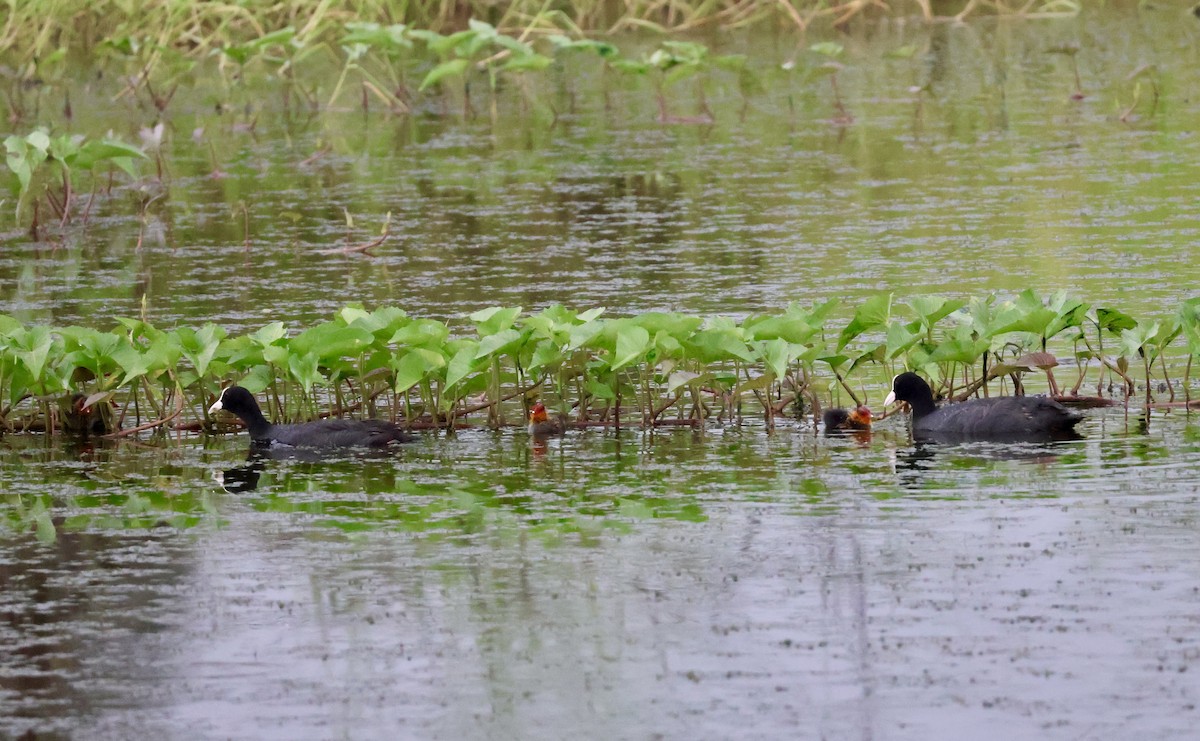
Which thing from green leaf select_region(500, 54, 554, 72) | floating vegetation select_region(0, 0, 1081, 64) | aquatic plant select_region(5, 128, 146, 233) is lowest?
aquatic plant select_region(5, 128, 146, 233)

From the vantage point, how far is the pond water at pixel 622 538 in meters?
5.74

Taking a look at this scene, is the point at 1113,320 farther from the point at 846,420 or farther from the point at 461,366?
the point at 461,366

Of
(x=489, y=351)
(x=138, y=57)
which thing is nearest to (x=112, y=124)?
(x=138, y=57)

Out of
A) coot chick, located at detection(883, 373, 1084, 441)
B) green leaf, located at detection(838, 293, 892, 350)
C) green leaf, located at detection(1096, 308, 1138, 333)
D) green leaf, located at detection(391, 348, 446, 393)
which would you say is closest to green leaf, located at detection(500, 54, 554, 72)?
green leaf, located at detection(838, 293, 892, 350)

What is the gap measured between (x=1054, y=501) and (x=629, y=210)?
8979 mm

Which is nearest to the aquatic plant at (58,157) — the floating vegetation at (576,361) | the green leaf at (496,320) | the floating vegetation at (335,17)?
the floating vegetation at (576,361)

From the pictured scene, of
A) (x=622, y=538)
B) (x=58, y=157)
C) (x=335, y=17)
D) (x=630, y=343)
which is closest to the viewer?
(x=622, y=538)

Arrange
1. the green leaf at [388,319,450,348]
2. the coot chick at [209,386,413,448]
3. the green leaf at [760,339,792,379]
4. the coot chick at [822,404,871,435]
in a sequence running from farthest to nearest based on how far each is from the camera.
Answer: the green leaf at [388,319,450,348] → the coot chick at [822,404,871,435] → the coot chick at [209,386,413,448] → the green leaf at [760,339,792,379]

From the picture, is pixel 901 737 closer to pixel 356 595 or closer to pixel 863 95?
pixel 356 595

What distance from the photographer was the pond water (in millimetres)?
5738

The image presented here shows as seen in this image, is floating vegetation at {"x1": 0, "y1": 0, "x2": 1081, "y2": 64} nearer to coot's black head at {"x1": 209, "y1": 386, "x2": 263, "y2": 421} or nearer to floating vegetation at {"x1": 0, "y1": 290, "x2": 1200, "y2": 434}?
floating vegetation at {"x1": 0, "y1": 290, "x2": 1200, "y2": 434}

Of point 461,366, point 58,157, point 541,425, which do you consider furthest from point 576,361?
point 58,157

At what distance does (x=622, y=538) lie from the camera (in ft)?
24.2

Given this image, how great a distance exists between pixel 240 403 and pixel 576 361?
150cm
